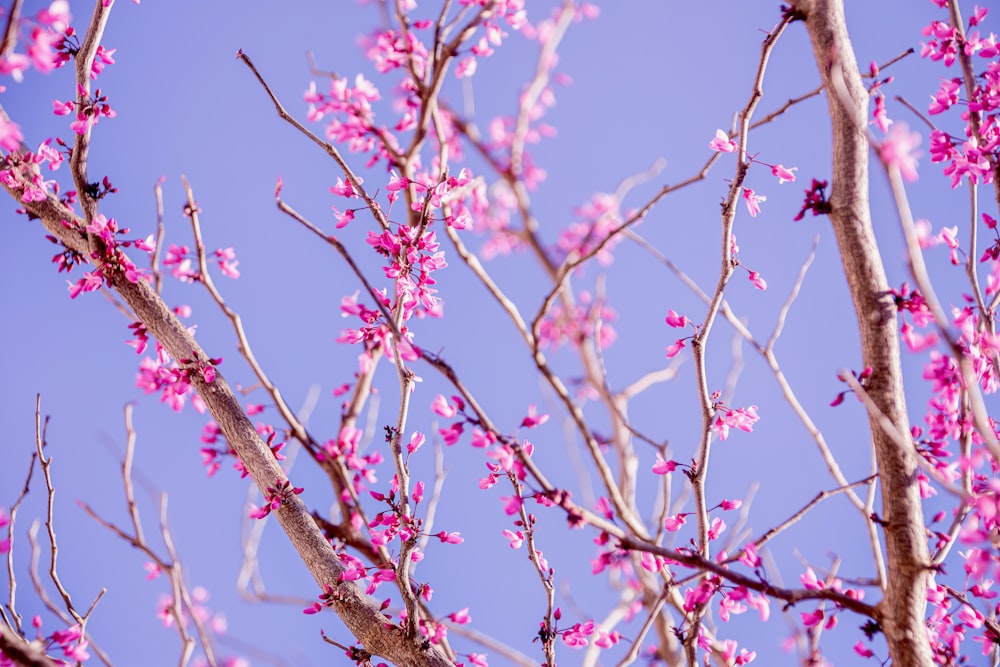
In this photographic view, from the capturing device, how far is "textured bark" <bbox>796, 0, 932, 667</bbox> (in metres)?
1.85

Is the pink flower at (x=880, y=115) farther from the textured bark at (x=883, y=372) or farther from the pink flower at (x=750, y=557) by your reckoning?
the pink flower at (x=750, y=557)

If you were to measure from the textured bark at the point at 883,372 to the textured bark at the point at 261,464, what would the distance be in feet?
4.90

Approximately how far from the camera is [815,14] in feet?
7.42

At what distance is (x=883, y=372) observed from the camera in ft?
6.40

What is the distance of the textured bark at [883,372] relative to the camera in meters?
1.85

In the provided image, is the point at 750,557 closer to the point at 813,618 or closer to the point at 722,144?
the point at 813,618

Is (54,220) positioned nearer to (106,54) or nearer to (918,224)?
(106,54)

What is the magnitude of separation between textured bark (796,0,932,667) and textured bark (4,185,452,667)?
58.8 inches

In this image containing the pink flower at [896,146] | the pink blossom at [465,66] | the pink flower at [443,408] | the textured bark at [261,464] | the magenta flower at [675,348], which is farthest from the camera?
the pink blossom at [465,66]

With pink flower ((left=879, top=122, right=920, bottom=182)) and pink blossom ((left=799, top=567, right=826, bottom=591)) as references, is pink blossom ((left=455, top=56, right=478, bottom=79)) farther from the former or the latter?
pink blossom ((left=799, top=567, right=826, bottom=591))

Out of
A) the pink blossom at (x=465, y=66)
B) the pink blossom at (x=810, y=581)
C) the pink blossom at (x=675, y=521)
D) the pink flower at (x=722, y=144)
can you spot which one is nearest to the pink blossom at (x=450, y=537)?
the pink blossom at (x=675, y=521)

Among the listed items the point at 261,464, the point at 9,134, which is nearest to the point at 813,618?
the point at 261,464

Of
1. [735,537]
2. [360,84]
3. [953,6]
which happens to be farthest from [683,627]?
[360,84]

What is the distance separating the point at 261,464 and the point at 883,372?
86.2 inches
